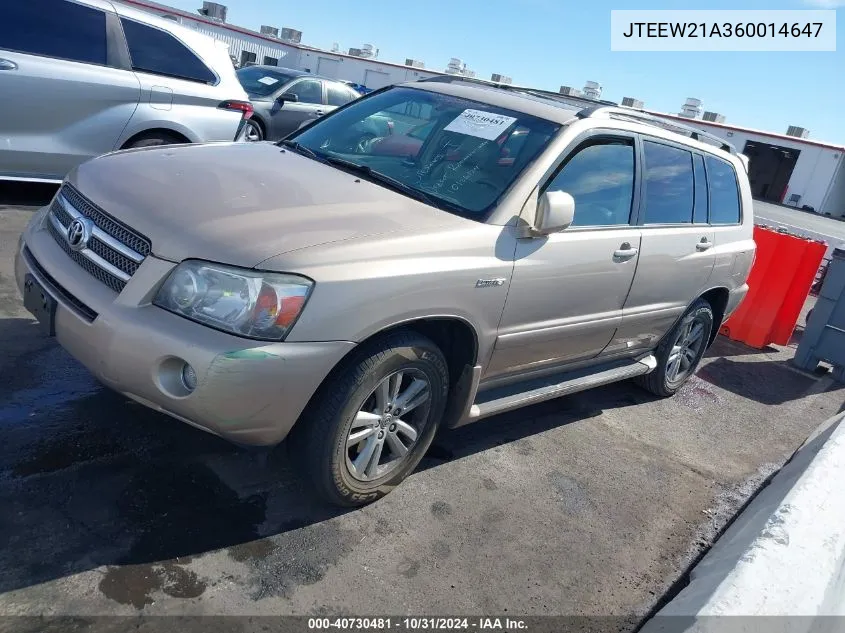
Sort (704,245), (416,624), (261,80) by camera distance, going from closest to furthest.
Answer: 1. (416,624)
2. (704,245)
3. (261,80)

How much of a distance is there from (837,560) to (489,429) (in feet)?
6.27

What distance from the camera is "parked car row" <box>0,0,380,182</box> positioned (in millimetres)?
5680

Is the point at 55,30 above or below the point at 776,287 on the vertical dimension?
above

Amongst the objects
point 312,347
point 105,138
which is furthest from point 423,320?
point 105,138

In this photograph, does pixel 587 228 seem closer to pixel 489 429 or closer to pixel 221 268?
pixel 489 429

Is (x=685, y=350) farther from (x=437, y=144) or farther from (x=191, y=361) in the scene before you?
(x=191, y=361)

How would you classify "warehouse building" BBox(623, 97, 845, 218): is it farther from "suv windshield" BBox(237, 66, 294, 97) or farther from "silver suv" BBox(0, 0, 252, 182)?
"silver suv" BBox(0, 0, 252, 182)

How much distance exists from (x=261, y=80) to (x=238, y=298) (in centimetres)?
1059

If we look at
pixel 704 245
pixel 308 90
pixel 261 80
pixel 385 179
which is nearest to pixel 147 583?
pixel 385 179

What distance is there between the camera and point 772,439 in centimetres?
540

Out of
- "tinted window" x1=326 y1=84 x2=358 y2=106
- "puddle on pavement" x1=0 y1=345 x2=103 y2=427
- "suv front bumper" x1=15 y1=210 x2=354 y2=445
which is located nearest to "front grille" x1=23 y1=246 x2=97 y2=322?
"suv front bumper" x1=15 y1=210 x2=354 y2=445

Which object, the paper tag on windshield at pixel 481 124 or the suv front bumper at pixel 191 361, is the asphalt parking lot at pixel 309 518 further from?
the paper tag on windshield at pixel 481 124

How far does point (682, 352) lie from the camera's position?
5.58 metres

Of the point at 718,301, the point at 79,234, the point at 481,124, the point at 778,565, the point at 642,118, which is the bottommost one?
the point at 778,565
